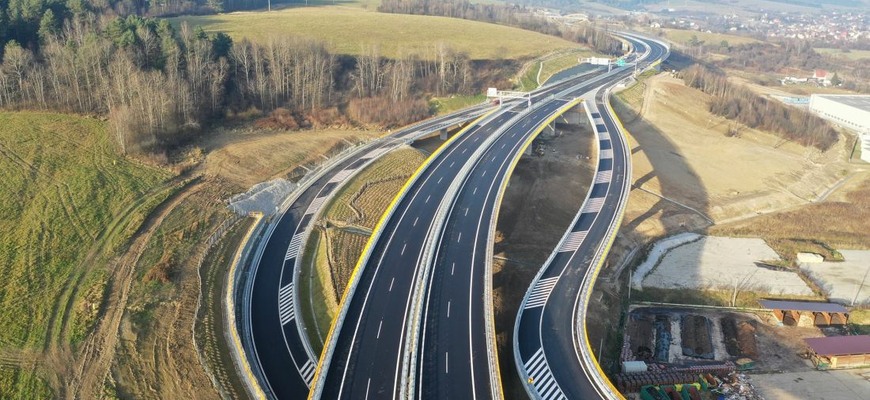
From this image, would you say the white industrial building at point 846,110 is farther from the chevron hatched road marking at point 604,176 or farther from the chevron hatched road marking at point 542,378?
the chevron hatched road marking at point 542,378

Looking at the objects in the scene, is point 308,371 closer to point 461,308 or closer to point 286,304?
point 286,304

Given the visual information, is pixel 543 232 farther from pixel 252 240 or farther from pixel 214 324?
pixel 214 324

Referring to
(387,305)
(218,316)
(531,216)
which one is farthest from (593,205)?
(218,316)

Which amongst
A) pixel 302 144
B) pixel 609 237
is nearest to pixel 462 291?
pixel 609 237

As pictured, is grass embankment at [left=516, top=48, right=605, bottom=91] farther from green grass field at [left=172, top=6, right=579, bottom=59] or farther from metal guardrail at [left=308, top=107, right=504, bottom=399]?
metal guardrail at [left=308, top=107, right=504, bottom=399]

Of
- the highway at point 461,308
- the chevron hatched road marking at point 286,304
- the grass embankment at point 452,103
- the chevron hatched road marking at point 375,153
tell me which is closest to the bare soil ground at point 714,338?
the highway at point 461,308

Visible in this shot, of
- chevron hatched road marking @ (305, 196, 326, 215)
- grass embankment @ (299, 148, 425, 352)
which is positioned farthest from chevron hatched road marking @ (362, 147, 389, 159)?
chevron hatched road marking @ (305, 196, 326, 215)
